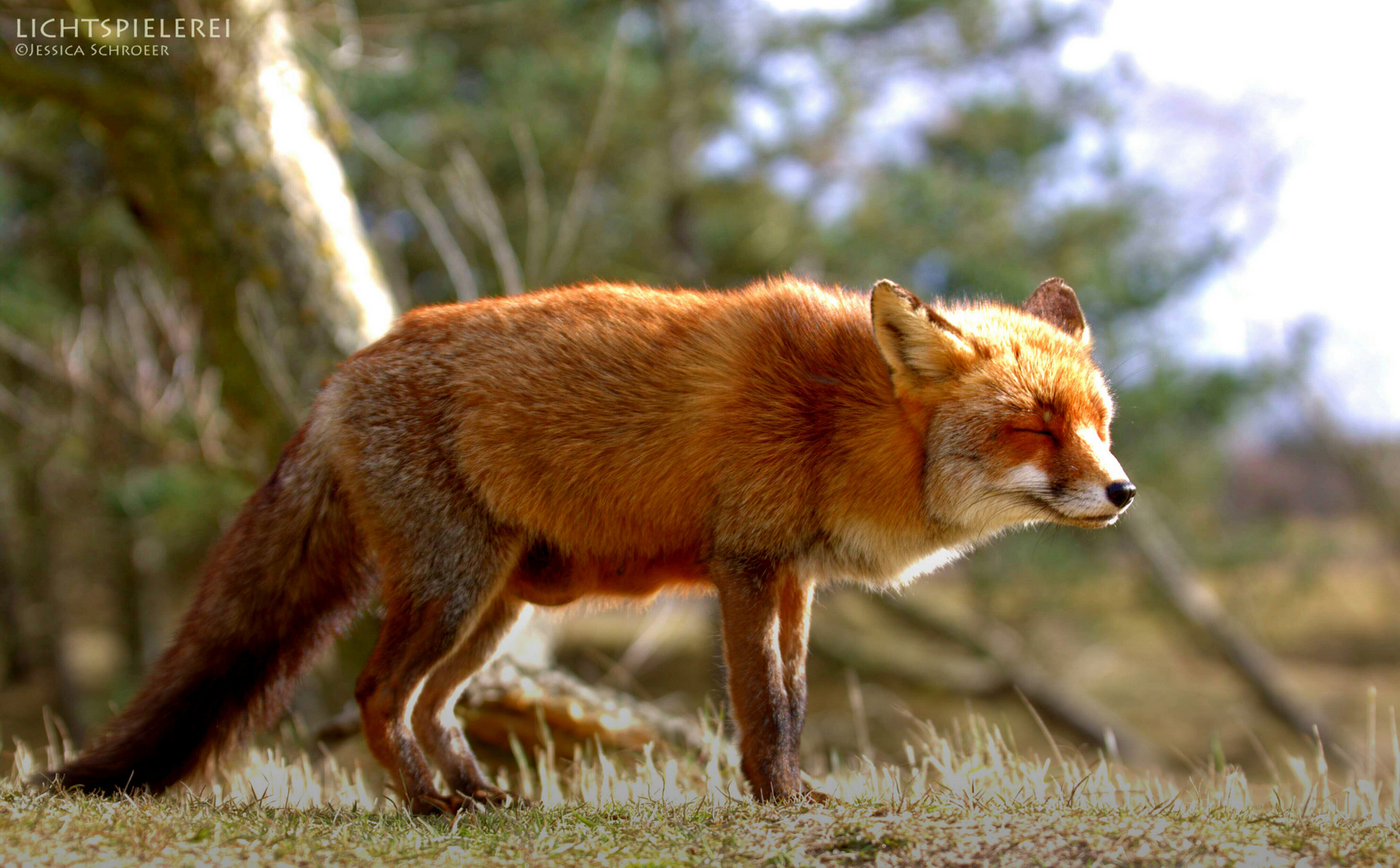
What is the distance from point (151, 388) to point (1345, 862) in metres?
8.51

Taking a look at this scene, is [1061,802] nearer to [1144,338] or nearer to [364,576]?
[364,576]

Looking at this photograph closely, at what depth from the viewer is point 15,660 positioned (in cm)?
2095

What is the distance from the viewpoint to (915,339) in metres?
3.74

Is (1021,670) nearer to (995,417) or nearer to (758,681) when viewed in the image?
(995,417)

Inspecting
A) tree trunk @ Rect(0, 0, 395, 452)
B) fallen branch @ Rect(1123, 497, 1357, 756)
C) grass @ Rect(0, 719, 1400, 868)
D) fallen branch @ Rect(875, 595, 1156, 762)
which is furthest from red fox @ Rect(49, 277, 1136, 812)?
fallen branch @ Rect(1123, 497, 1357, 756)

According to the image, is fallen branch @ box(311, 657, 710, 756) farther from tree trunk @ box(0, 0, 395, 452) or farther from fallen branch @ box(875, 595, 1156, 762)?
fallen branch @ box(875, 595, 1156, 762)

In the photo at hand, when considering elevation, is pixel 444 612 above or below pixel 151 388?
below

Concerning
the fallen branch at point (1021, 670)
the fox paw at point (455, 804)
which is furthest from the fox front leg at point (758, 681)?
the fallen branch at point (1021, 670)

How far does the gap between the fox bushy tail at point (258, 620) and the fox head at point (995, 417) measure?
2273 mm

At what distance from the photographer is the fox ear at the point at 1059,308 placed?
427cm

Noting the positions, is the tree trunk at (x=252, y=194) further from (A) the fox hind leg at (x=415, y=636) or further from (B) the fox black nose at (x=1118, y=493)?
(B) the fox black nose at (x=1118, y=493)

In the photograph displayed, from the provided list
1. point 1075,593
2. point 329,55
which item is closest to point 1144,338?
point 1075,593

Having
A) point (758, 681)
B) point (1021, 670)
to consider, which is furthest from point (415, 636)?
point (1021, 670)

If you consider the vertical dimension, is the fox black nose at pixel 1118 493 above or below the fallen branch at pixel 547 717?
above
